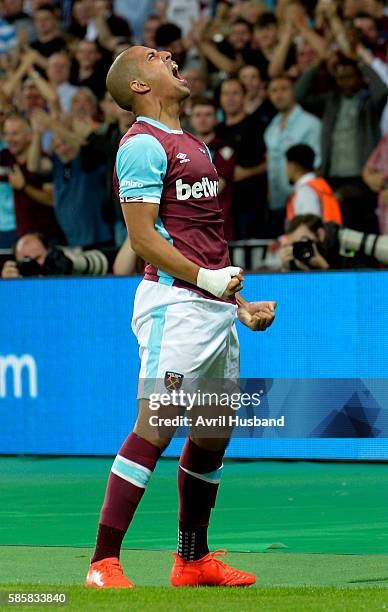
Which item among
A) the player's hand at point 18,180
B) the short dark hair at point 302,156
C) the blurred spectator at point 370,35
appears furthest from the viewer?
the player's hand at point 18,180

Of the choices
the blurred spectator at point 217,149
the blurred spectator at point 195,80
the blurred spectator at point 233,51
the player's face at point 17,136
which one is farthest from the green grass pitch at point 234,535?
the blurred spectator at point 233,51

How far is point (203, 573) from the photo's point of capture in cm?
623

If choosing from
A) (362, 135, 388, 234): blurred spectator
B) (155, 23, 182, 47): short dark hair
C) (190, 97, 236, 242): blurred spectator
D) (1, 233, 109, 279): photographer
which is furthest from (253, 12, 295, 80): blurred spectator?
(1, 233, 109, 279): photographer

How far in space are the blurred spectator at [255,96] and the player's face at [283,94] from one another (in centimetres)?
27

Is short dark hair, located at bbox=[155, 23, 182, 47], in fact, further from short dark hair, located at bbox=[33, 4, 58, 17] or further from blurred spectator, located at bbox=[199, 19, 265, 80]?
short dark hair, located at bbox=[33, 4, 58, 17]

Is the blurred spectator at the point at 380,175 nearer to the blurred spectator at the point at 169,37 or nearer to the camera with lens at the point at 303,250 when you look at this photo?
the camera with lens at the point at 303,250

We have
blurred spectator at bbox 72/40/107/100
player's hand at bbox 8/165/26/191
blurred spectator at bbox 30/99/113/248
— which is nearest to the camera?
blurred spectator at bbox 30/99/113/248

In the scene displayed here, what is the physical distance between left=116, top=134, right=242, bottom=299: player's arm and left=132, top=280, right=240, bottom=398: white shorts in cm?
11

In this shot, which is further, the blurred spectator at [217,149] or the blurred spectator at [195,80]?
the blurred spectator at [195,80]

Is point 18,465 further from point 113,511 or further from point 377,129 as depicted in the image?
point 113,511

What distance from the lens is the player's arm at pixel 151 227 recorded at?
594 centimetres

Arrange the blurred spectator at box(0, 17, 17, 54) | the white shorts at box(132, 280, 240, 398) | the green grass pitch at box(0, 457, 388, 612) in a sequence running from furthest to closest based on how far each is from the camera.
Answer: the blurred spectator at box(0, 17, 17, 54)
the white shorts at box(132, 280, 240, 398)
the green grass pitch at box(0, 457, 388, 612)

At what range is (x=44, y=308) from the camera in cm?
1213

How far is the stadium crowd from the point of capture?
12.8 m
